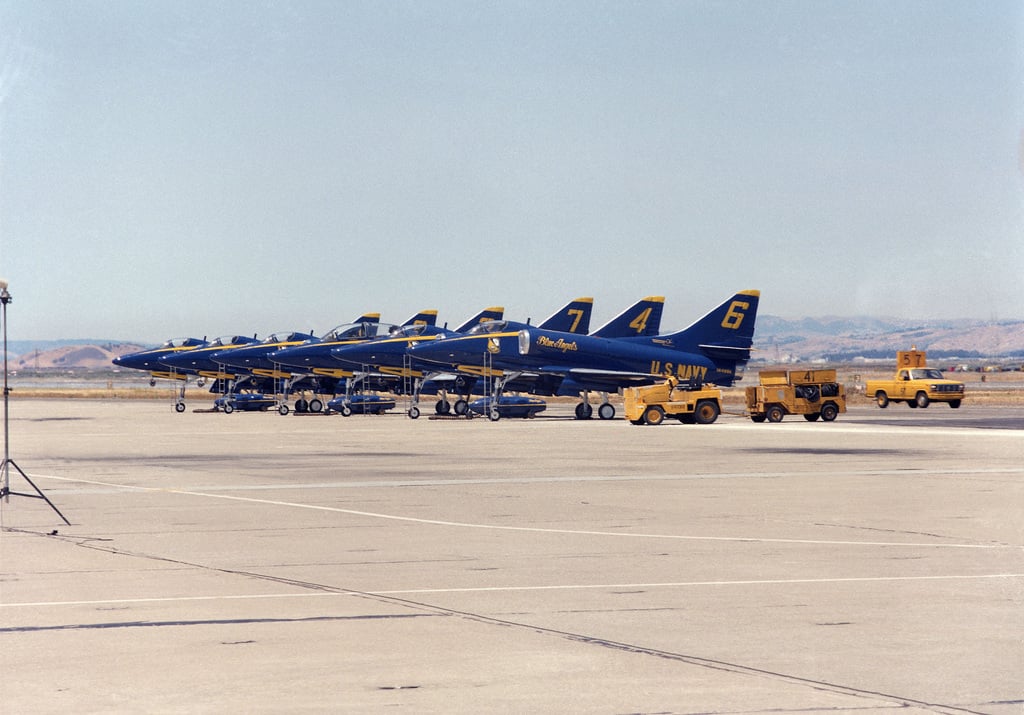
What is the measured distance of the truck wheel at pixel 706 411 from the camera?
4250 centimetres

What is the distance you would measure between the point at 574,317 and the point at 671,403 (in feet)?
53.1

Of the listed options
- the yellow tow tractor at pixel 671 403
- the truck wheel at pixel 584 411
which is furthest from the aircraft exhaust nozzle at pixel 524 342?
the yellow tow tractor at pixel 671 403

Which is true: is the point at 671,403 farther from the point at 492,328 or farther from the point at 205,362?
the point at 205,362

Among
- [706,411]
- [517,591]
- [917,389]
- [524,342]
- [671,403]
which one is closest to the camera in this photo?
[517,591]

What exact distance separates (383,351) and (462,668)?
46403mm

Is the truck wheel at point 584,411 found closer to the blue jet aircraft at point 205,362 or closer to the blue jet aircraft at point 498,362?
the blue jet aircraft at point 498,362

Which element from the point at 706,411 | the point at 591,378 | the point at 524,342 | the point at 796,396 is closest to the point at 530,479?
the point at 706,411

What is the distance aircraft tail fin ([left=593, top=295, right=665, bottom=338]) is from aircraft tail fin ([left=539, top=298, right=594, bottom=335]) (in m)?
Answer: 1.88

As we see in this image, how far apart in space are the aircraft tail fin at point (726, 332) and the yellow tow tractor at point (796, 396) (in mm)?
7372

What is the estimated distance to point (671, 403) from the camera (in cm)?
4231

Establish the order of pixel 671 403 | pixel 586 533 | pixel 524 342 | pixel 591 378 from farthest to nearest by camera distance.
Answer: pixel 591 378 < pixel 524 342 < pixel 671 403 < pixel 586 533

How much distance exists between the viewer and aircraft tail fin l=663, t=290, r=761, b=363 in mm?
52500

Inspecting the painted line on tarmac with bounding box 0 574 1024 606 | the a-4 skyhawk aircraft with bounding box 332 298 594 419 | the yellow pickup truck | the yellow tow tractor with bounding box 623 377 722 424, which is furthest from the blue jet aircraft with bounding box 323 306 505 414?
the painted line on tarmac with bounding box 0 574 1024 606

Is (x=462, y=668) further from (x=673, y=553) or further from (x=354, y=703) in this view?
(x=673, y=553)
